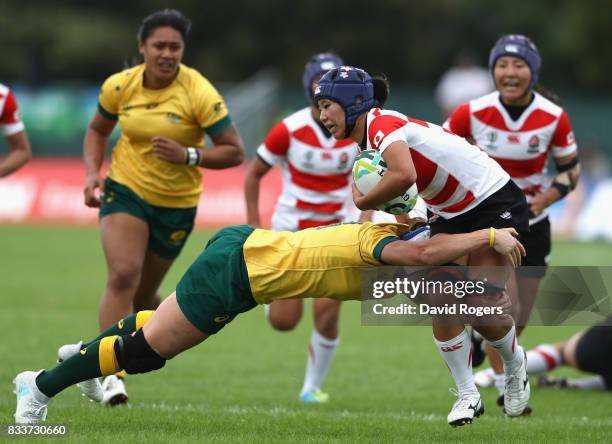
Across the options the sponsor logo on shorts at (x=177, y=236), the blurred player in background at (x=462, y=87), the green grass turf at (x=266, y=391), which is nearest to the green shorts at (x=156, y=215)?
the sponsor logo on shorts at (x=177, y=236)

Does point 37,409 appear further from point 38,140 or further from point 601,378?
point 38,140

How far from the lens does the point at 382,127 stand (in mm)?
6734

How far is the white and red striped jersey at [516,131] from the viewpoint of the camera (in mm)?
9133

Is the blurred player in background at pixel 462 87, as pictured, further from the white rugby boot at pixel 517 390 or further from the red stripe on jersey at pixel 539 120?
the white rugby boot at pixel 517 390

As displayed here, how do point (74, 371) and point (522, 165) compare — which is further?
point (522, 165)

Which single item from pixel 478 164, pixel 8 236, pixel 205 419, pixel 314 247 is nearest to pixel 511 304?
pixel 478 164

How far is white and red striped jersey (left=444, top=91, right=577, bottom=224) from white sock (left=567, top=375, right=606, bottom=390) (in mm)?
1845

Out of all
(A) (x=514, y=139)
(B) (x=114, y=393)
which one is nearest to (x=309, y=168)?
A: (A) (x=514, y=139)

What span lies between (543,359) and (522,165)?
6.00 feet

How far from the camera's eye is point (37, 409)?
23.1ft

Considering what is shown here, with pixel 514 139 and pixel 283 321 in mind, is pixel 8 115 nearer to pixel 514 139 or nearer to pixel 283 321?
pixel 283 321

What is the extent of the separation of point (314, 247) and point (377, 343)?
5988mm

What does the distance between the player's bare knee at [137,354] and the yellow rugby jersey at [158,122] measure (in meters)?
2.06

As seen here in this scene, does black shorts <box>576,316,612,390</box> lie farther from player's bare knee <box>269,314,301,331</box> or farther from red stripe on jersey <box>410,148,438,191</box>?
red stripe on jersey <box>410,148,438,191</box>
